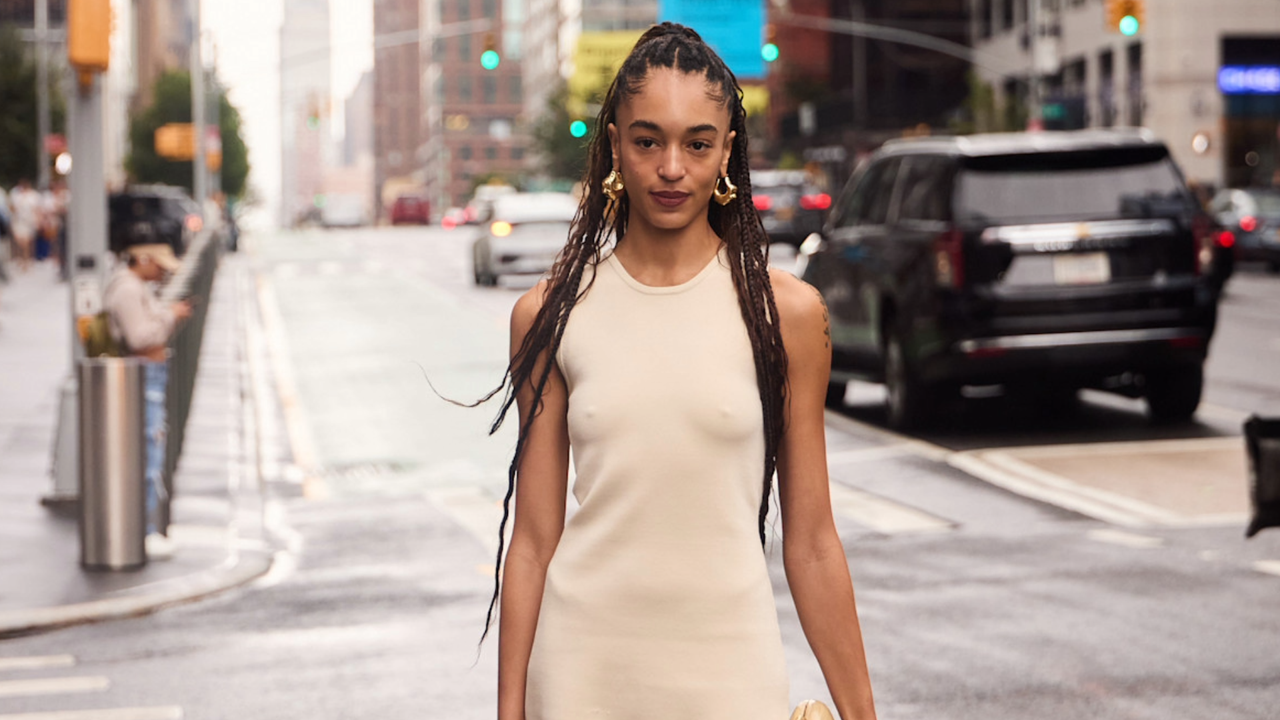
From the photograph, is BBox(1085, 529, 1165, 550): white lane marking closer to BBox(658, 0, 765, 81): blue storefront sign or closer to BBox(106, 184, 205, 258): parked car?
BBox(106, 184, 205, 258): parked car

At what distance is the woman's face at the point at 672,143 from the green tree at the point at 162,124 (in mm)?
77444

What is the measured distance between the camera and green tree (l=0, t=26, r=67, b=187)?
67500 millimetres

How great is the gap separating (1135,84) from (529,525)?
51.3 metres

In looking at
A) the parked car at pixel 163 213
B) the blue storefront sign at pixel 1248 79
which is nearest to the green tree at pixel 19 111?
the parked car at pixel 163 213

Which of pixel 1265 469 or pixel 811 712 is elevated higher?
pixel 811 712

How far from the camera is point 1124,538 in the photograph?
391 inches

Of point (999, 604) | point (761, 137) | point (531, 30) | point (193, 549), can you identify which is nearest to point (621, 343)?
point (999, 604)

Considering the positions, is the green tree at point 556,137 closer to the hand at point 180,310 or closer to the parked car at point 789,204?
the parked car at point 789,204

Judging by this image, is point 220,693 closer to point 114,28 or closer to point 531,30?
point 114,28

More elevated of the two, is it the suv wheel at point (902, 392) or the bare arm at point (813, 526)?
the bare arm at point (813, 526)

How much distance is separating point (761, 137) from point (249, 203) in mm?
27399

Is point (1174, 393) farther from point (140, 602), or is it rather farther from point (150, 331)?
point (140, 602)

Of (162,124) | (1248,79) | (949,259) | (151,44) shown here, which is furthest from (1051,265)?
(151,44)

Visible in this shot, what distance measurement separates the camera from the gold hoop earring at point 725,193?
2922 millimetres
